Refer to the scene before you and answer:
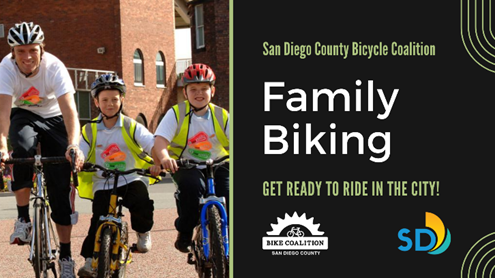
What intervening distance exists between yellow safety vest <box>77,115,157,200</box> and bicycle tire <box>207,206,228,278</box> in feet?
2.69

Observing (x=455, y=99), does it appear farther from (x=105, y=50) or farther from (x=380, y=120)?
(x=105, y=50)

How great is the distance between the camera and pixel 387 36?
3.28m

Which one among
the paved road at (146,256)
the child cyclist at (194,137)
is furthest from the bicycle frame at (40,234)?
the paved road at (146,256)

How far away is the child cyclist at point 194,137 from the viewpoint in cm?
628

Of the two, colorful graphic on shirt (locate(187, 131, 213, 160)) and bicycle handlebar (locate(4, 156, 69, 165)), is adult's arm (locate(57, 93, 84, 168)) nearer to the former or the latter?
bicycle handlebar (locate(4, 156, 69, 165))

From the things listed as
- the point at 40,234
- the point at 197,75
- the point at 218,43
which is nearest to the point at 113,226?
the point at 40,234

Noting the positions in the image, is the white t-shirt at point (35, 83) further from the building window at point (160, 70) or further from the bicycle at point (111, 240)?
the building window at point (160, 70)

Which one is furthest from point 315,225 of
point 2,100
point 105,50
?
point 105,50

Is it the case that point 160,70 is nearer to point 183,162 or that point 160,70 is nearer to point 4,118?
point 4,118

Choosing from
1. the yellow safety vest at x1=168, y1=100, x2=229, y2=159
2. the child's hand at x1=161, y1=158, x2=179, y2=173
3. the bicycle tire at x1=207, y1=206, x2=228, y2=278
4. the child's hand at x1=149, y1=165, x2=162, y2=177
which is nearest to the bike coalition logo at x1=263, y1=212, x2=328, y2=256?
the bicycle tire at x1=207, y1=206, x2=228, y2=278

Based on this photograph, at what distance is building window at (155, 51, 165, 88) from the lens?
152 feet

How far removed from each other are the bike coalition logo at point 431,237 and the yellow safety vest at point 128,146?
139 inches

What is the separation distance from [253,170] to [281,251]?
0.31 m

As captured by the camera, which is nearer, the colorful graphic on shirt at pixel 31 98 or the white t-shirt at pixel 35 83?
the white t-shirt at pixel 35 83
